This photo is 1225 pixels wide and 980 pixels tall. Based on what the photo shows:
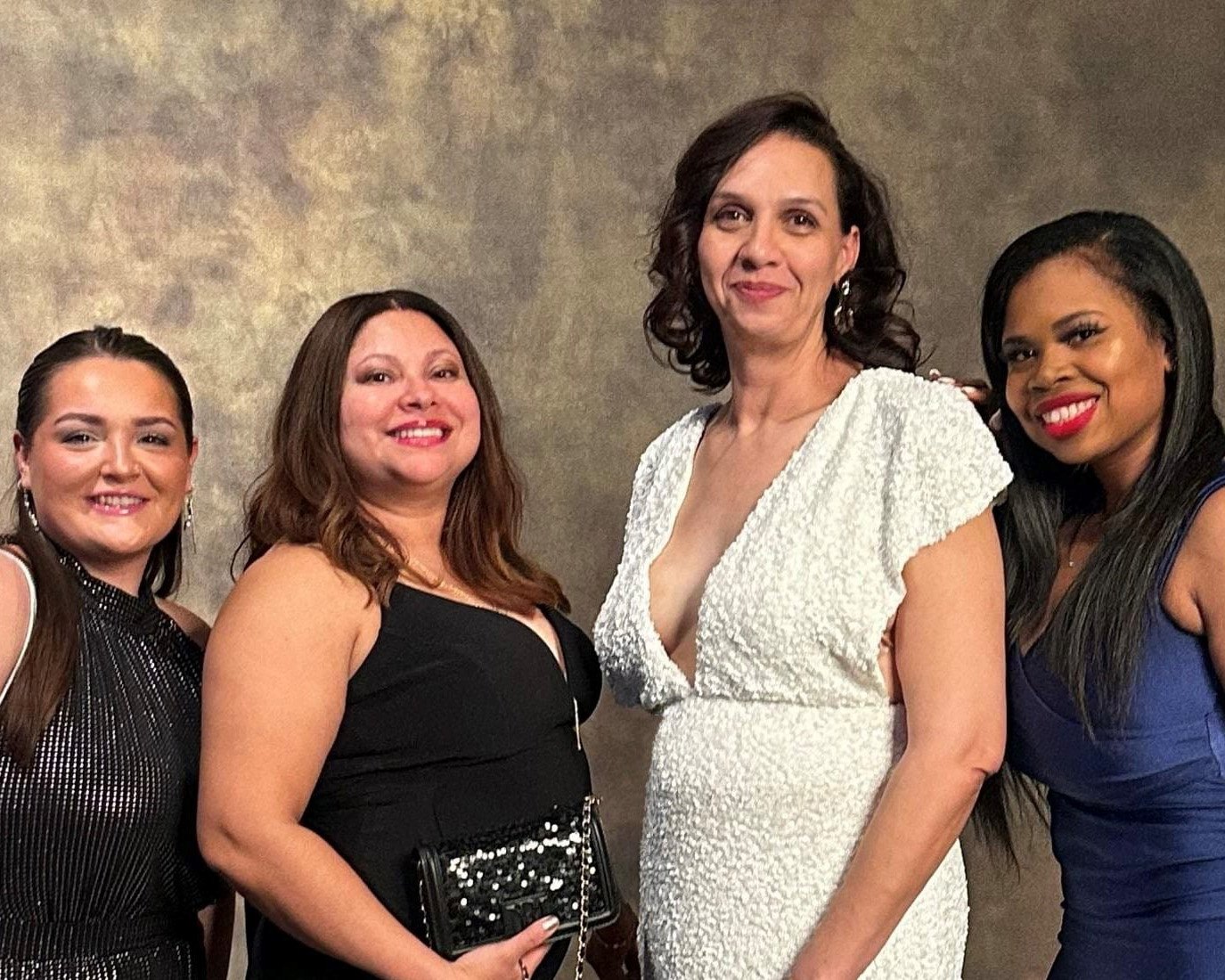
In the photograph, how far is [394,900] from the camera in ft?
6.14

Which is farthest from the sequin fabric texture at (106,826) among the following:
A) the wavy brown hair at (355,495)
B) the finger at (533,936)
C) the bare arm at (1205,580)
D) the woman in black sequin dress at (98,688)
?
the bare arm at (1205,580)

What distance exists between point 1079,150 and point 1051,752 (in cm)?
198

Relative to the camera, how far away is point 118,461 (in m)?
2.07

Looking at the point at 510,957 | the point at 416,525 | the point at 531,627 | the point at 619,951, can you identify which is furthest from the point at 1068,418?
the point at 619,951

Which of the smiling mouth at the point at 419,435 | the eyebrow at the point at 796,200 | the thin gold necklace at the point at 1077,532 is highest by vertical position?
the eyebrow at the point at 796,200

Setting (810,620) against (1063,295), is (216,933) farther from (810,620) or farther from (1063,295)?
(1063,295)

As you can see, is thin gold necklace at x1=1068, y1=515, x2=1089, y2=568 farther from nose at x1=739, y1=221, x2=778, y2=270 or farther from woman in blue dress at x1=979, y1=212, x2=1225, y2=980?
nose at x1=739, y1=221, x2=778, y2=270

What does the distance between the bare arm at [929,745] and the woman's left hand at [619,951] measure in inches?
26.0

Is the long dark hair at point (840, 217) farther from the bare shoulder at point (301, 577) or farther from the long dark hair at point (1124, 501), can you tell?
the bare shoulder at point (301, 577)

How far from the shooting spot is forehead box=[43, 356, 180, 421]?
2096 mm

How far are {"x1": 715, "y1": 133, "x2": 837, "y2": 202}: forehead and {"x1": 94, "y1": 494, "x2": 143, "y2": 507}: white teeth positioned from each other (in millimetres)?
849

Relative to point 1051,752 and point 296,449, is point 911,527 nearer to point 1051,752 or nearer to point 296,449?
point 1051,752

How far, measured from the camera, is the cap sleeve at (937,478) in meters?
1.83

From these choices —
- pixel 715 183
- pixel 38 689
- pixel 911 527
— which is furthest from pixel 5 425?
pixel 911 527
